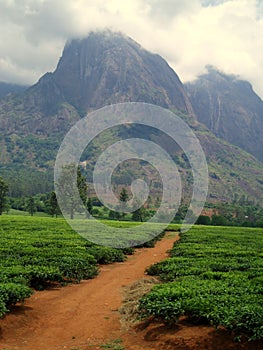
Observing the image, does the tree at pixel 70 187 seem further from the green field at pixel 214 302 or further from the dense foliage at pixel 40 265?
the green field at pixel 214 302

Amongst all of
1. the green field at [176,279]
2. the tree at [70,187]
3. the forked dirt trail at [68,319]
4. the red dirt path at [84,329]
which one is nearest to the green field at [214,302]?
the green field at [176,279]

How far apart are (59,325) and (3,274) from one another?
5.28 meters

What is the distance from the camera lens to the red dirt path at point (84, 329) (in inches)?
446

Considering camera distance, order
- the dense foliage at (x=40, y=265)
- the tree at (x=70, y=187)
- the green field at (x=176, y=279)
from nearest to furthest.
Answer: the green field at (x=176, y=279), the dense foliage at (x=40, y=265), the tree at (x=70, y=187)

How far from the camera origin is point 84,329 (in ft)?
44.8

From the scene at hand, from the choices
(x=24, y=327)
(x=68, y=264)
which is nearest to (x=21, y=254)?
(x=68, y=264)

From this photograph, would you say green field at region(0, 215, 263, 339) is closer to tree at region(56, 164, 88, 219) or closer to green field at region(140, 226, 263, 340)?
green field at region(140, 226, 263, 340)

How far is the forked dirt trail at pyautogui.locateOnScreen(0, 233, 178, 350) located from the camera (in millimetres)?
12352

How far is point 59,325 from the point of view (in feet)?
46.5

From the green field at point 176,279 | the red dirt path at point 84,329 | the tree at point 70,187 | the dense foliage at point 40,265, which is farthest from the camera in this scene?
the tree at point 70,187

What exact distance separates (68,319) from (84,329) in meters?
1.47

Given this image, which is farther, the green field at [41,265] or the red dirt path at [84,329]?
the green field at [41,265]

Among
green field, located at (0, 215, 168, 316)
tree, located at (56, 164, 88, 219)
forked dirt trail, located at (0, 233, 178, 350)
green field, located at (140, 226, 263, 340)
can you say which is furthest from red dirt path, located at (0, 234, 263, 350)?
tree, located at (56, 164, 88, 219)

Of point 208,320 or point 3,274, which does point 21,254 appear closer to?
point 3,274
